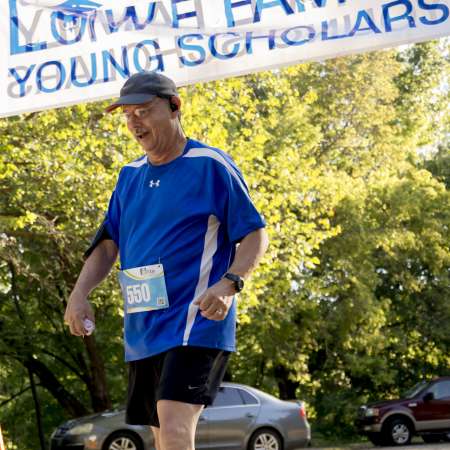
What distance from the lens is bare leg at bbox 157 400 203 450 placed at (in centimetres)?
448

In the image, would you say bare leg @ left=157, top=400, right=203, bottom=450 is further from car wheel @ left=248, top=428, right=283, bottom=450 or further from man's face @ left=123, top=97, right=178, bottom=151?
car wheel @ left=248, top=428, right=283, bottom=450

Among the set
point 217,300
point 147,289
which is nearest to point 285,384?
point 147,289

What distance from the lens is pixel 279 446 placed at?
23266mm

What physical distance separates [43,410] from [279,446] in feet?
58.6

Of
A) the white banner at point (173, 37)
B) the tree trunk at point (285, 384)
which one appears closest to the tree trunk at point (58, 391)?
the tree trunk at point (285, 384)

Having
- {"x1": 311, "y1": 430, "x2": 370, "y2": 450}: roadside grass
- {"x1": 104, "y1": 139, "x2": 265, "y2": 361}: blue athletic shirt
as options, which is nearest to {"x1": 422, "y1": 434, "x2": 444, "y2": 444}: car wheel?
{"x1": 311, "y1": 430, "x2": 370, "y2": 450}: roadside grass

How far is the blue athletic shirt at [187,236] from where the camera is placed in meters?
4.68

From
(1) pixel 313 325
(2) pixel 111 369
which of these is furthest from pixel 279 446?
(2) pixel 111 369

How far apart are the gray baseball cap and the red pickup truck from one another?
25.7 metres

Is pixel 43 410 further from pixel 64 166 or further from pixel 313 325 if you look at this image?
pixel 64 166

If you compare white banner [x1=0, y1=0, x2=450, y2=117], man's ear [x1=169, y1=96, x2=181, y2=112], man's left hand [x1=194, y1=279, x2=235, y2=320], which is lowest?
man's left hand [x1=194, y1=279, x2=235, y2=320]

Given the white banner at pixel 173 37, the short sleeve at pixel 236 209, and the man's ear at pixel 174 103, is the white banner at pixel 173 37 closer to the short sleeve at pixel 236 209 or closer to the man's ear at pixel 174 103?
the man's ear at pixel 174 103

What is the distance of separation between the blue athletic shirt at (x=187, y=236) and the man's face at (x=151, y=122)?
120mm

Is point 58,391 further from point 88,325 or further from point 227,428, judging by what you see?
point 88,325
